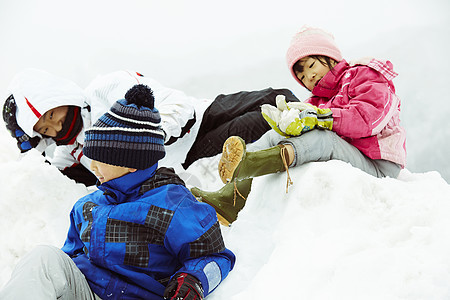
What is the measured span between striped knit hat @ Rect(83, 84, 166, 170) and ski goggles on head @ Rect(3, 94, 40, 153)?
0.99 metres

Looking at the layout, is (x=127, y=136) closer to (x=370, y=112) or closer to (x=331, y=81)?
(x=370, y=112)

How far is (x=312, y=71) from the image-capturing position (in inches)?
63.4

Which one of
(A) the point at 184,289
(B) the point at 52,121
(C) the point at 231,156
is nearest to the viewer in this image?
(A) the point at 184,289

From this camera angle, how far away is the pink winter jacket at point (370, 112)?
51.7 inches

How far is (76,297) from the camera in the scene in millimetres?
822

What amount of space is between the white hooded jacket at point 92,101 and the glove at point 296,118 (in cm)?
55

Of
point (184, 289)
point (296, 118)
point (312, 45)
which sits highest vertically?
point (312, 45)

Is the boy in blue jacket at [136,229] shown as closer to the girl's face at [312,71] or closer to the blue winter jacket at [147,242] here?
the blue winter jacket at [147,242]

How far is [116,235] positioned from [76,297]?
0.17m

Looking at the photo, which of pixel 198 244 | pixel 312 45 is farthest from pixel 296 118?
pixel 198 244

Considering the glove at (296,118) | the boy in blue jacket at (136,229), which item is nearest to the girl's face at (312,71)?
the glove at (296,118)

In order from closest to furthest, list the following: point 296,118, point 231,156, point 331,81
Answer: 1. point 231,156
2. point 296,118
3. point 331,81

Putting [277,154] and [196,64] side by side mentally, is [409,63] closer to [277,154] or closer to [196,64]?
[196,64]

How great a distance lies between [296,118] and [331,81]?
0.40m
